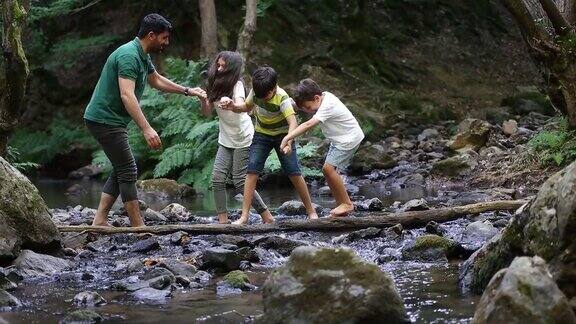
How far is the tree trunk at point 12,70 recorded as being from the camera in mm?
8883

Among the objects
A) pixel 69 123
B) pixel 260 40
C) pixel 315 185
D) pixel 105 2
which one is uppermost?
pixel 105 2

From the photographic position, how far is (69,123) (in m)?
20.2

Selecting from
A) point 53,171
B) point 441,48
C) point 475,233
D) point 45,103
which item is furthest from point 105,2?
point 475,233

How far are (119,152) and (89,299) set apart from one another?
258 cm

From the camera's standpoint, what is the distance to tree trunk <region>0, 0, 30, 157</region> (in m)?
8.88

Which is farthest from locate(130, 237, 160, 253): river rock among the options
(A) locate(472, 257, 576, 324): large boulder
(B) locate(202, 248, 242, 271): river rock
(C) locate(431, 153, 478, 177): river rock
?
(C) locate(431, 153, 478, 177): river rock

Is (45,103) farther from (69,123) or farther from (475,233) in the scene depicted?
(475,233)

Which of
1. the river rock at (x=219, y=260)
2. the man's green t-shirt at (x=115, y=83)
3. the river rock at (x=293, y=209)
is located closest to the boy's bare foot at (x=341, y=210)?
the river rock at (x=293, y=209)

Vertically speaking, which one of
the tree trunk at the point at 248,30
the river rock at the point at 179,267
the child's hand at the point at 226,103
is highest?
the tree trunk at the point at 248,30

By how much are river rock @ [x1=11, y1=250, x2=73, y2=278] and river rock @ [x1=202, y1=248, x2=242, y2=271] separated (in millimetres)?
1083

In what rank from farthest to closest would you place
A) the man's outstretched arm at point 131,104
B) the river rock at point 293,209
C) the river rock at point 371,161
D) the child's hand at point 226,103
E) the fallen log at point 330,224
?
the river rock at point 371,161 → the river rock at point 293,209 → the child's hand at point 226,103 → the fallen log at point 330,224 → the man's outstretched arm at point 131,104

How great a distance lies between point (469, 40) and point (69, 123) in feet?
35.8

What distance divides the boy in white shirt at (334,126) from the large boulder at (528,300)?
14.9ft

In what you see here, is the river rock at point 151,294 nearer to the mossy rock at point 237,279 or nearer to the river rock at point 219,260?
the mossy rock at point 237,279
